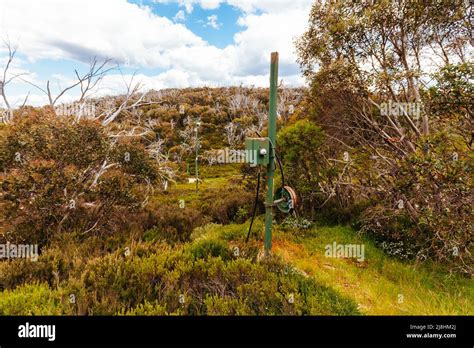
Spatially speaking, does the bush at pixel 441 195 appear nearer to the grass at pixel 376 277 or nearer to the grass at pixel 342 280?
the grass at pixel 376 277

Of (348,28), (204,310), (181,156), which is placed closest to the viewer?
(204,310)

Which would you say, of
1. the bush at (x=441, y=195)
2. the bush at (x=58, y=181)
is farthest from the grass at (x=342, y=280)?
the bush at (x=58, y=181)

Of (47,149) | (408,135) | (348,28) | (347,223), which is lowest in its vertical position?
(347,223)

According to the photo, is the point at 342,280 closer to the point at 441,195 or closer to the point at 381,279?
the point at 381,279

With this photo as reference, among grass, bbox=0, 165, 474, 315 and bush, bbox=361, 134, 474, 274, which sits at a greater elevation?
bush, bbox=361, 134, 474, 274

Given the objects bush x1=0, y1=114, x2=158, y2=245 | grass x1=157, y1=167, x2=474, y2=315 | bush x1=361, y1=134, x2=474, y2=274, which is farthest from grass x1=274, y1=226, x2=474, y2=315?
bush x1=0, y1=114, x2=158, y2=245

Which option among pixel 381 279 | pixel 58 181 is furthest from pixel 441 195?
pixel 58 181

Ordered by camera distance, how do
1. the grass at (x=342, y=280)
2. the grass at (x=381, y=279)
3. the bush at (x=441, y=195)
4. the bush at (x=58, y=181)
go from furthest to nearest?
1. the bush at (x=58, y=181)
2. the bush at (x=441, y=195)
3. the grass at (x=381, y=279)
4. the grass at (x=342, y=280)

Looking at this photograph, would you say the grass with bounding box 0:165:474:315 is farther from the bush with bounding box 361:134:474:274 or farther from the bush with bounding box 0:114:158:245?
the bush with bounding box 0:114:158:245

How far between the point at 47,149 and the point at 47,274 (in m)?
4.64
